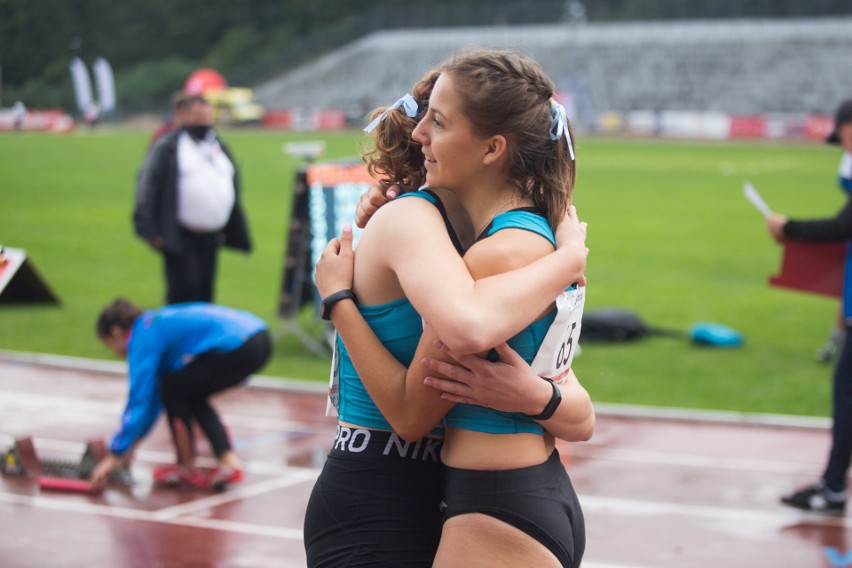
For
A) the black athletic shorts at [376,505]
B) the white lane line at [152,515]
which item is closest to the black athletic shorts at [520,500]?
the black athletic shorts at [376,505]

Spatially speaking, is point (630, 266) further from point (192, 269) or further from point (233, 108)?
point (233, 108)

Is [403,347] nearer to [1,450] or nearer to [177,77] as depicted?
[1,450]

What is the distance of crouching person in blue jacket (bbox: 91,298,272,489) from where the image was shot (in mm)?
6125

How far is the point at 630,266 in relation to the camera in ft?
53.9

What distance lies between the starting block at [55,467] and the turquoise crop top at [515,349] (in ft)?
15.4

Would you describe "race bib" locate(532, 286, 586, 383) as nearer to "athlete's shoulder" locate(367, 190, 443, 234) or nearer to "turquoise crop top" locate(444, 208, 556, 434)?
"turquoise crop top" locate(444, 208, 556, 434)

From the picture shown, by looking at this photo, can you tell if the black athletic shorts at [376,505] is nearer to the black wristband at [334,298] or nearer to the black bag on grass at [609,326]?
the black wristband at [334,298]

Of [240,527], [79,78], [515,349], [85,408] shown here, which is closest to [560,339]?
[515,349]

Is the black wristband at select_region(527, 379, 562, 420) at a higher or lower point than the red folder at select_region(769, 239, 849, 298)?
higher

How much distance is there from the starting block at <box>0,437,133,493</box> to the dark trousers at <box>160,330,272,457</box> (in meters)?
0.47

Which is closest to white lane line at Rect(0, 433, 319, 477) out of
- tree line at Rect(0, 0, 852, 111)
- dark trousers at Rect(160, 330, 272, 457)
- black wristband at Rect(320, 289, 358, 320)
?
dark trousers at Rect(160, 330, 272, 457)

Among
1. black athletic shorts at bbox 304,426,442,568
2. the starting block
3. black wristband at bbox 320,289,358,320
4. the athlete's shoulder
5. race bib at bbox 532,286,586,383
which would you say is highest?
the athlete's shoulder

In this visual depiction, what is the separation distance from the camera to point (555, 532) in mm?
2426

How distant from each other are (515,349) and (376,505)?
46 cm
